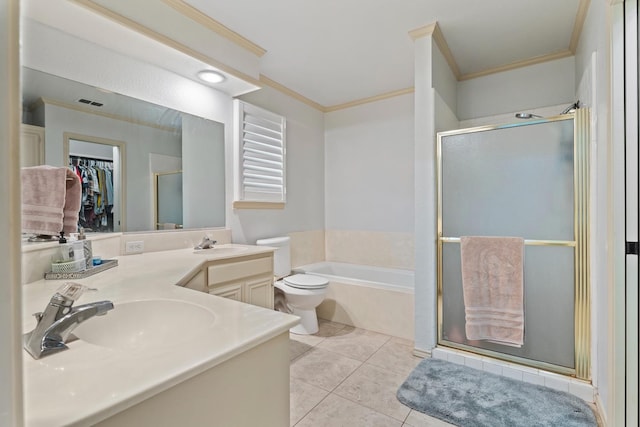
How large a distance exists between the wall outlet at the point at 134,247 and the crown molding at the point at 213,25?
1586 millimetres

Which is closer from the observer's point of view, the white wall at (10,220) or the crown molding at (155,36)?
the white wall at (10,220)

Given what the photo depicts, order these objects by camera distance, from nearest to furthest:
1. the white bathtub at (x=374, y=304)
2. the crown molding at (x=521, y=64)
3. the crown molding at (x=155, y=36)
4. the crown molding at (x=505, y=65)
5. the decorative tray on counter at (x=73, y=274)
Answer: the decorative tray on counter at (x=73, y=274) → the crown molding at (x=155, y=36) → the crown molding at (x=505, y=65) → the crown molding at (x=521, y=64) → the white bathtub at (x=374, y=304)

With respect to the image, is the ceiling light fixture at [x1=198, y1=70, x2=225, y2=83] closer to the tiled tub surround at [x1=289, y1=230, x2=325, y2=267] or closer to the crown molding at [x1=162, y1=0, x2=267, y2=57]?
the crown molding at [x1=162, y1=0, x2=267, y2=57]

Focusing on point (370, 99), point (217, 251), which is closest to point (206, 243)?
point (217, 251)

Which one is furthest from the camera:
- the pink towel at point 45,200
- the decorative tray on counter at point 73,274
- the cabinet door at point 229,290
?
the cabinet door at point 229,290

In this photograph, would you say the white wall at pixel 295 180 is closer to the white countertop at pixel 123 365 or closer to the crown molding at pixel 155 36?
the crown molding at pixel 155 36

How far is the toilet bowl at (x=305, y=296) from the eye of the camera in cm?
273

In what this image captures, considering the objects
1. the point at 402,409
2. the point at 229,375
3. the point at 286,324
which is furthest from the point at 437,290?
the point at 229,375

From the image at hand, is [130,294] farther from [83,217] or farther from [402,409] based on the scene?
[402,409]

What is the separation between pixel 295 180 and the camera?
11.8ft

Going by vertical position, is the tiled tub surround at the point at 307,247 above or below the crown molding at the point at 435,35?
below

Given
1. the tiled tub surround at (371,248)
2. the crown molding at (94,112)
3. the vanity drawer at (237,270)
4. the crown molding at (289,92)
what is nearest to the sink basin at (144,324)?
the vanity drawer at (237,270)

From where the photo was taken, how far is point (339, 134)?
3963mm

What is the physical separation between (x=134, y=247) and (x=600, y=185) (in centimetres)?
290
